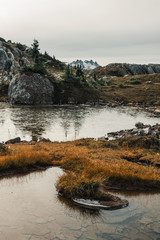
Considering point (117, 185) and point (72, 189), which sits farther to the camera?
point (117, 185)

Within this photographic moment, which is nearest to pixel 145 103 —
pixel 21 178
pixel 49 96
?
pixel 49 96

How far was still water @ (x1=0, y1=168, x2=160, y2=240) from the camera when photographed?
665 cm

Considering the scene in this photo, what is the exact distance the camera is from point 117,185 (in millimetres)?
10820

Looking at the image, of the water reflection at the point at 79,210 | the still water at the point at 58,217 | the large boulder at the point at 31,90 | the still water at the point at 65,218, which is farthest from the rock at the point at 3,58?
the water reflection at the point at 79,210

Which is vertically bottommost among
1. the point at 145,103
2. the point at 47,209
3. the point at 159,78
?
the point at 47,209

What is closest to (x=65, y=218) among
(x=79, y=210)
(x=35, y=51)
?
(x=79, y=210)

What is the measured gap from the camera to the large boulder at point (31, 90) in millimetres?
74688

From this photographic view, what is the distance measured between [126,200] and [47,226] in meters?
3.99

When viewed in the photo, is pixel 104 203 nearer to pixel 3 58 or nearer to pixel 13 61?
pixel 13 61

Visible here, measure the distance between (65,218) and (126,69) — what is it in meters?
193

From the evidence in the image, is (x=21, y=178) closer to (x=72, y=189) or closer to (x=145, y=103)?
(x=72, y=189)

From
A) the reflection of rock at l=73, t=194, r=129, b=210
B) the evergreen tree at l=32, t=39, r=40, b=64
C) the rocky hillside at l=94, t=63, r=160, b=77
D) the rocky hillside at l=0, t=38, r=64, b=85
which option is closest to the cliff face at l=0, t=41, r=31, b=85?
the rocky hillside at l=0, t=38, r=64, b=85

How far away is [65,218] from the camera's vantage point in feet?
25.3

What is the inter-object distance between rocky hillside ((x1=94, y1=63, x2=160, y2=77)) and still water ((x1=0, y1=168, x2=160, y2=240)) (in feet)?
570
